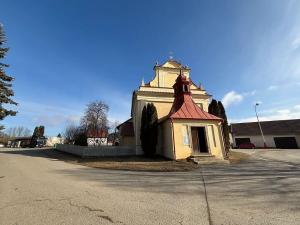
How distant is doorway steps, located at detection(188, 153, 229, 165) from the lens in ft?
50.2

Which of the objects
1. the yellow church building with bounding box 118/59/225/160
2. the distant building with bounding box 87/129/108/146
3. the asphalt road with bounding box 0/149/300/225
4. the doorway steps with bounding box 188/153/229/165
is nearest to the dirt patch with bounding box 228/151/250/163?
the yellow church building with bounding box 118/59/225/160

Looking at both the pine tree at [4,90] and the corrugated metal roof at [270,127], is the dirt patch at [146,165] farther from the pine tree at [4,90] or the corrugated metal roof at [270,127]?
the corrugated metal roof at [270,127]

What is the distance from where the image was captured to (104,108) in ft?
127

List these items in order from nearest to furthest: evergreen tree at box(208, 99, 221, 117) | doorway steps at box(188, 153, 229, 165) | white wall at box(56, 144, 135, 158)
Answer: doorway steps at box(188, 153, 229, 165) → white wall at box(56, 144, 135, 158) → evergreen tree at box(208, 99, 221, 117)

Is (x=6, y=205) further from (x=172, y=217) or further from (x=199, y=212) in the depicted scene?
(x=199, y=212)

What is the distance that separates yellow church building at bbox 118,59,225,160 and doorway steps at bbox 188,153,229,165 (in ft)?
2.00

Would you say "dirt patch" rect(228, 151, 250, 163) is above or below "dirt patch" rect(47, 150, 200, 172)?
above

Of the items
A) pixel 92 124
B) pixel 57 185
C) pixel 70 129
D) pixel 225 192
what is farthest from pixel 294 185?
pixel 70 129

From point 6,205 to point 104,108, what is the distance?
3391 cm

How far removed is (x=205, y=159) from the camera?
51.9 ft

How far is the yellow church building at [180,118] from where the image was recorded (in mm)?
17266

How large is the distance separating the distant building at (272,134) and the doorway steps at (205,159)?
32.0 m

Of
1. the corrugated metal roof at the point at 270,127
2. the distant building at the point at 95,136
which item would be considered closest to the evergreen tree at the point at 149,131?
the distant building at the point at 95,136

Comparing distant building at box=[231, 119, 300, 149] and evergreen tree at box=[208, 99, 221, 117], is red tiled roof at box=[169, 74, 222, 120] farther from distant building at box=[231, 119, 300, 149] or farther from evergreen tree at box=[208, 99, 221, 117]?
distant building at box=[231, 119, 300, 149]
